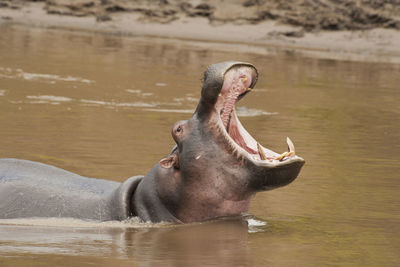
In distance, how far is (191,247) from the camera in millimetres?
4430

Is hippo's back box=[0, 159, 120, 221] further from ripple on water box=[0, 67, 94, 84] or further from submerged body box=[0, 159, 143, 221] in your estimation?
ripple on water box=[0, 67, 94, 84]

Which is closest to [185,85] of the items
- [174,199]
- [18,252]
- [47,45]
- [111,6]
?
[47,45]

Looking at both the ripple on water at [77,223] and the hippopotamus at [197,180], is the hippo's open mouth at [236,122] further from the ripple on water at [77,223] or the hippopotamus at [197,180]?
the ripple on water at [77,223]

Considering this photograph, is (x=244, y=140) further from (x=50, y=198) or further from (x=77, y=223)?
(x=50, y=198)

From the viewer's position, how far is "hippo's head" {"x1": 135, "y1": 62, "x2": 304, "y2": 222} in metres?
4.61

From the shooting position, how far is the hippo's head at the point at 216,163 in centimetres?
461

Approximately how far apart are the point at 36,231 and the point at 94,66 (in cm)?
987

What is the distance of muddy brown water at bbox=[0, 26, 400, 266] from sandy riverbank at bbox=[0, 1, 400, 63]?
9.52 feet

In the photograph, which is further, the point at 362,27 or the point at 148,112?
the point at 362,27

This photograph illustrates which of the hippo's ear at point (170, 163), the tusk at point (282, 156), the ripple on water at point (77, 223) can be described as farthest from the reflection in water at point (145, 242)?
the tusk at point (282, 156)

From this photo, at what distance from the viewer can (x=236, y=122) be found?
489cm

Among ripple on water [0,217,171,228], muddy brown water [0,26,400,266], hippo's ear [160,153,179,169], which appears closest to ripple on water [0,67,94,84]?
muddy brown water [0,26,400,266]

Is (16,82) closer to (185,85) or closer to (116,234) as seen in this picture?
(185,85)

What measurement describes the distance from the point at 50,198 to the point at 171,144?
2.65 metres
